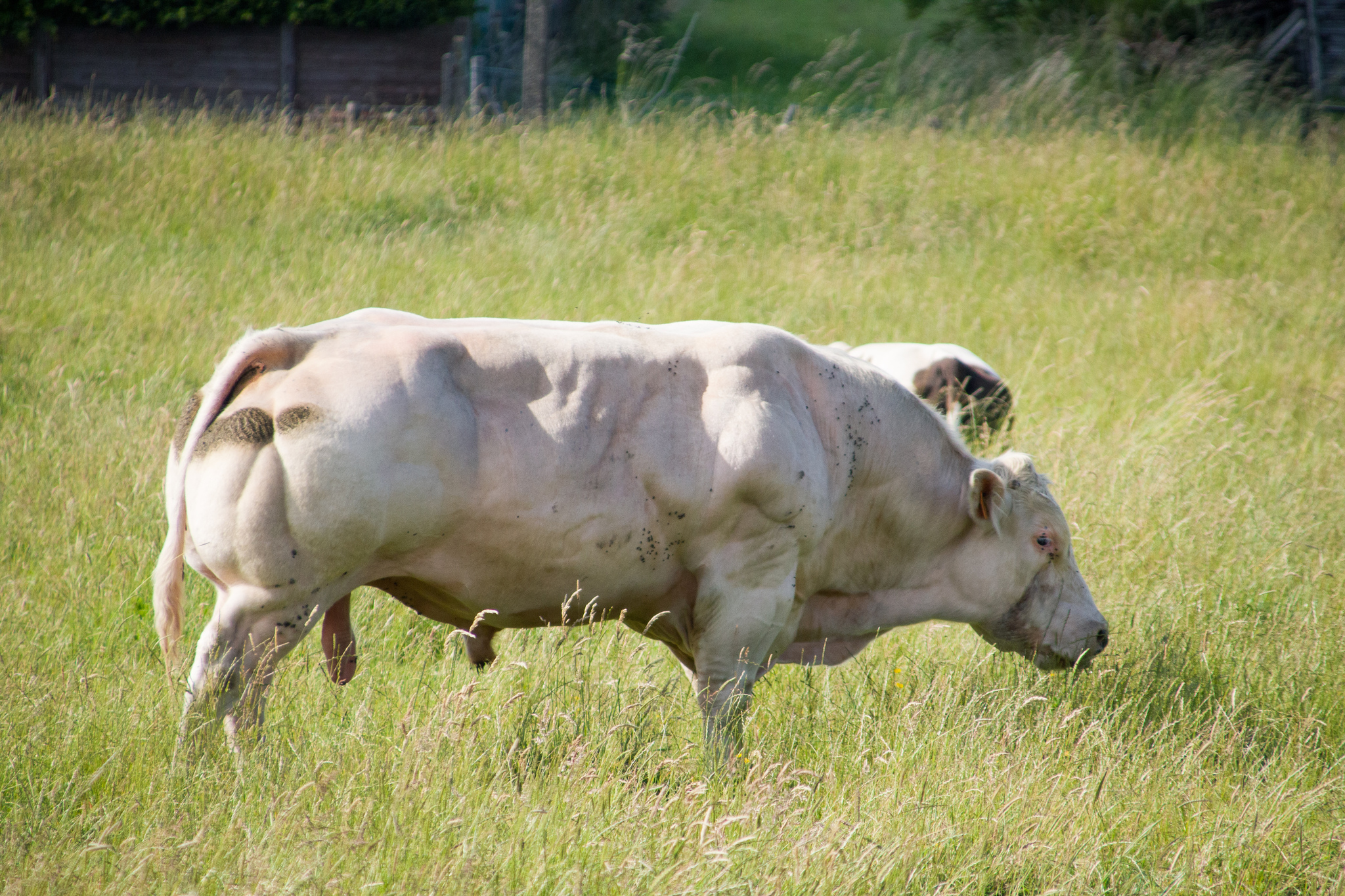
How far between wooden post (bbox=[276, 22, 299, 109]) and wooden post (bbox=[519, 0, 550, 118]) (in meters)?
4.59

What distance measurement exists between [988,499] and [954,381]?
274 cm

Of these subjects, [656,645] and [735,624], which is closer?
[735,624]

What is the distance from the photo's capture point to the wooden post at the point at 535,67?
12.0m

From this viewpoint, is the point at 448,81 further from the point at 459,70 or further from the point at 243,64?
the point at 243,64

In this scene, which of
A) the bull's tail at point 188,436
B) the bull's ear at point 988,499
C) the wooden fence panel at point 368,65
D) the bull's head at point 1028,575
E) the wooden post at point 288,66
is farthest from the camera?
the wooden fence panel at point 368,65

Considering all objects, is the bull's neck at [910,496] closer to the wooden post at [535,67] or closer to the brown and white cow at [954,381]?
the brown and white cow at [954,381]

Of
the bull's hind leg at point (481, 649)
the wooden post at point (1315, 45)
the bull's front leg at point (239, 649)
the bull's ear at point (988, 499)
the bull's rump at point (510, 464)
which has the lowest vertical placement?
the bull's hind leg at point (481, 649)

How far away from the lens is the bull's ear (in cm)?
377

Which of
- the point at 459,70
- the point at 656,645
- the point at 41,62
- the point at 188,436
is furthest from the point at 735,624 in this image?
the point at 41,62

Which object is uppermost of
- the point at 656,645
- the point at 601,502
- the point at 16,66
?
the point at 16,66

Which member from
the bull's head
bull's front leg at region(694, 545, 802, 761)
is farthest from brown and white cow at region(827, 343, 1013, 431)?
bull's front leg at region(694, 545, 802, 761)

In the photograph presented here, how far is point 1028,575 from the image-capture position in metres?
4.03

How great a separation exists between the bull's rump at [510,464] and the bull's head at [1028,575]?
830 millimetres

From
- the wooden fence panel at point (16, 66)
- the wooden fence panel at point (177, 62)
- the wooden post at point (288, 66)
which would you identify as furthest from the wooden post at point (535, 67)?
the wooden fence panel at point (16, 66)
